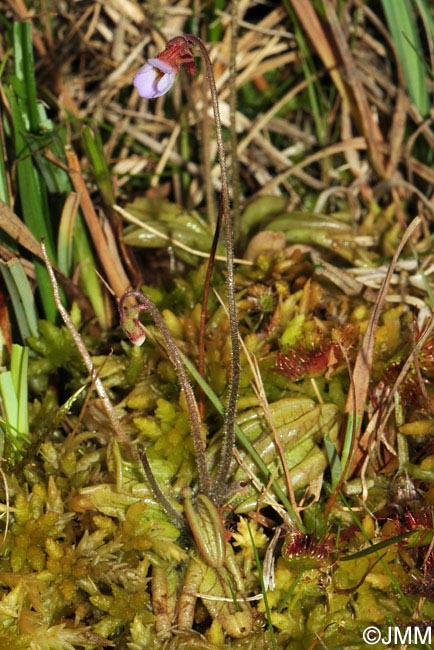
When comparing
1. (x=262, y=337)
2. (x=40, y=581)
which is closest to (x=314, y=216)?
(x=262, y=337)

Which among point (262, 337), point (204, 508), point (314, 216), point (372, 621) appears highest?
point (314, 216)

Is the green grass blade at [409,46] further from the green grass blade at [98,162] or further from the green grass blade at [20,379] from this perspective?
the green grass blade at [20,379]

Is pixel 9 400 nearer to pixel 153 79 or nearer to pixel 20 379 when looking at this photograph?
pixel 20 379

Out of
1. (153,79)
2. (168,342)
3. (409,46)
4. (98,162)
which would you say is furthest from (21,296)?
(409,46)

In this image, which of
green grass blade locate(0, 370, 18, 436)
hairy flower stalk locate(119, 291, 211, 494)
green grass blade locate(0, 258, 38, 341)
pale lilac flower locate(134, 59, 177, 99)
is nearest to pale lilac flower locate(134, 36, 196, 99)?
pale lilac flower locate(134, 59, 177, 99)

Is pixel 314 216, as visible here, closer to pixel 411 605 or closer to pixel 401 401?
pixel 401 401

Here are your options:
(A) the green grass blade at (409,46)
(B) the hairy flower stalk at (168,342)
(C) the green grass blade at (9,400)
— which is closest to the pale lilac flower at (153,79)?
(B) the hairy flower stalk at (168,342)
